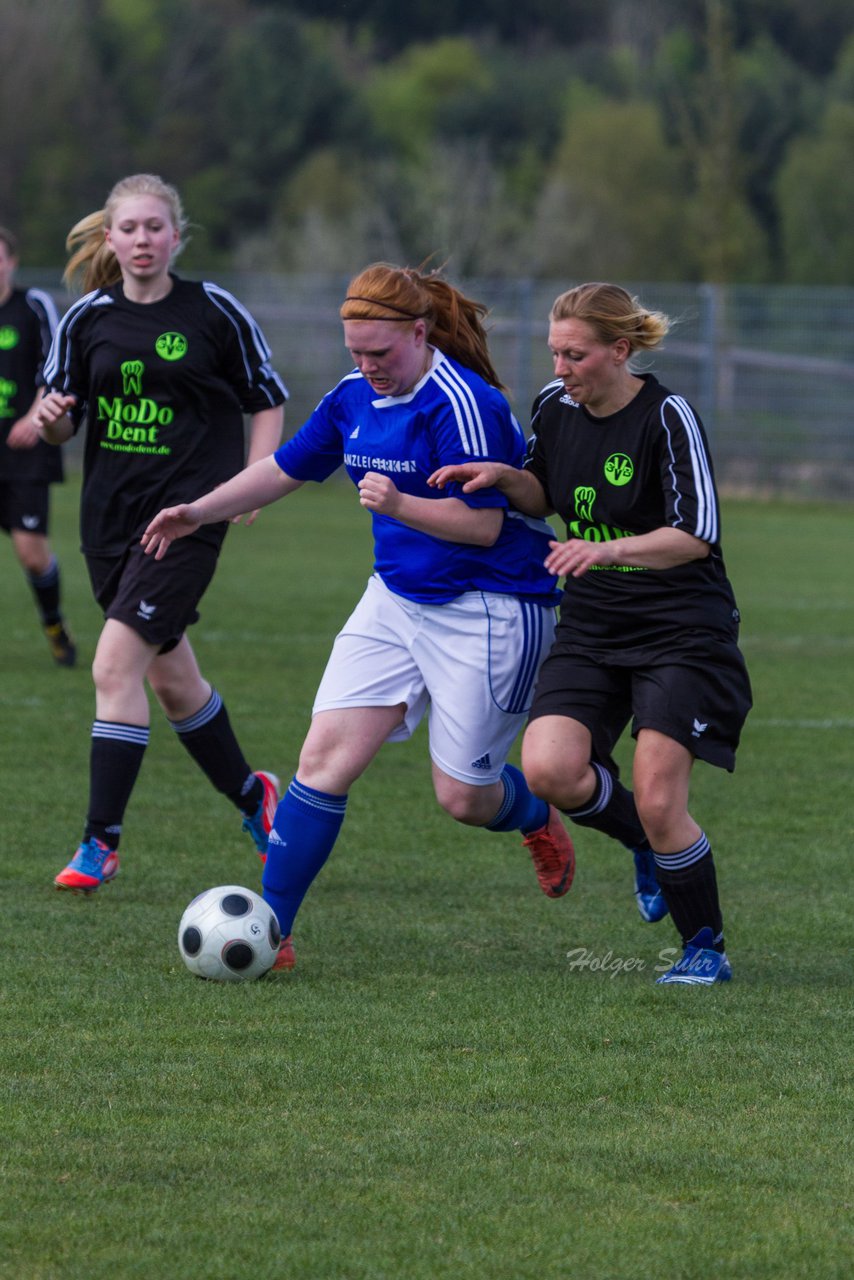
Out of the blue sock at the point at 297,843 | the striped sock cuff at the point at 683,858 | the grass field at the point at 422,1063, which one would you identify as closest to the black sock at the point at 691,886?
the striped sock cuff at the point at 683,858

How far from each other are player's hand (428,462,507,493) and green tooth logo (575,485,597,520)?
221 millimetres

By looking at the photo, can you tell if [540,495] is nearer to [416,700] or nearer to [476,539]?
[476,539]

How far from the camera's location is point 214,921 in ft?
15.7

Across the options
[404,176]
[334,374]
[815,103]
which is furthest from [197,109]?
[334,374]

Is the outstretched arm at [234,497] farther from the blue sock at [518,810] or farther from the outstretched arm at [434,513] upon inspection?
the blue sock at [518,810]

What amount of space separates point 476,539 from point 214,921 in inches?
44.9

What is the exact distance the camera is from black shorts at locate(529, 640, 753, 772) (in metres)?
4.70

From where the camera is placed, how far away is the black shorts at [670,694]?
470 cm

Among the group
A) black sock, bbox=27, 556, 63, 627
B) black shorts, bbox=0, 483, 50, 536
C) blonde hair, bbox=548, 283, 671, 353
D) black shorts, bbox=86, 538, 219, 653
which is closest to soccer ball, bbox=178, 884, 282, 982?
black shorts, bbox=86, 538, 219, 653

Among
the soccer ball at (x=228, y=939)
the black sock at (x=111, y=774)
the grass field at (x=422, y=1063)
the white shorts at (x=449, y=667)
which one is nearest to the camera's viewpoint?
the grass field at (x=422, y=1063)

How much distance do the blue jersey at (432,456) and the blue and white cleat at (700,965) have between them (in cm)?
96

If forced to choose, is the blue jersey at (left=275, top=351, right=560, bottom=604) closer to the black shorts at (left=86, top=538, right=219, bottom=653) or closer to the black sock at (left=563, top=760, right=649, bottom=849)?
the black sock at (left=563, top=760, right=649, bottom=849)

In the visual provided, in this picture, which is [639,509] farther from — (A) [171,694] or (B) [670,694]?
(A) [171,694]

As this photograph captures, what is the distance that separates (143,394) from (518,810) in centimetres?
178
